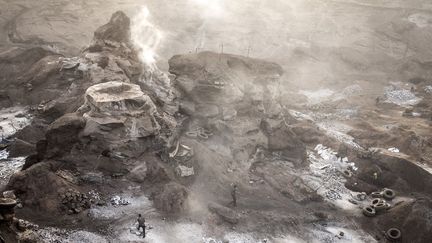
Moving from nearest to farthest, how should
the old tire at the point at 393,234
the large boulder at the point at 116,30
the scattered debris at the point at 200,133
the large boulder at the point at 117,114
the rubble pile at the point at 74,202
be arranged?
1. the rubble pile at the point at 74,202
2. the old tire at the point at 393,234
3. the large boulder at the point at 117,114
4. the scattered debris at the point at 200,133
5. the large boulder at the point at 116,30

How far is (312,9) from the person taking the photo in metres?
41.2

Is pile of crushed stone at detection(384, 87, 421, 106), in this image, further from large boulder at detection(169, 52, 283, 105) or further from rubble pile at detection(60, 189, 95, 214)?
rubble pile at detection(60, 189, 95, 214)

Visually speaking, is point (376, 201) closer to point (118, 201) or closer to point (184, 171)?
point (184, 171)

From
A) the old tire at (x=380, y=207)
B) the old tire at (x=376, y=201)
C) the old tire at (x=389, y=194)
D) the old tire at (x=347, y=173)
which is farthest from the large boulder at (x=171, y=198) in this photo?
the old tire at (x=389, y=194)

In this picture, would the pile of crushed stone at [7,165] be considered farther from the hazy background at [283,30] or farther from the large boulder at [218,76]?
the hazy background at [283,30]

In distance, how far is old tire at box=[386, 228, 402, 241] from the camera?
47.5 feet

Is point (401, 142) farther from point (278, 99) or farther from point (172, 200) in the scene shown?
point (172, 200)

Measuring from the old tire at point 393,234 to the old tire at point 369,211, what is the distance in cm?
109

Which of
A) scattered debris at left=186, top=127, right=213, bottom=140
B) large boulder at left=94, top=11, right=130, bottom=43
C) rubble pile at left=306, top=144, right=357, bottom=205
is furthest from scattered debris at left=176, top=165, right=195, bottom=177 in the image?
large boulder at left=94, top=11, right=130, bottom=43

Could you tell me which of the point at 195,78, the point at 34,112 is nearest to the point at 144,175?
the point at 195,78

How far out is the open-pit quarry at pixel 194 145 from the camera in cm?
1319

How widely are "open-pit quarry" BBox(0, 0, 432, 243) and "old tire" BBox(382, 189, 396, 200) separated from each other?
0.21 feet

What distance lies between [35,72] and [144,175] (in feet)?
41.2

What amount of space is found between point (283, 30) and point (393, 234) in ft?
89.5
